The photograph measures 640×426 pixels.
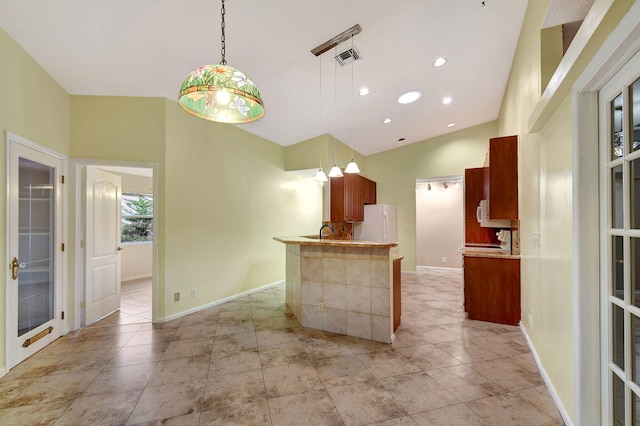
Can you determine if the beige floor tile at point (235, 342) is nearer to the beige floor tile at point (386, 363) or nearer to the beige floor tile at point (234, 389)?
the beige floor tile at point (234, 389)

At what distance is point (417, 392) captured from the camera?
199 centimetres

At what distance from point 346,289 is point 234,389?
1.43 m

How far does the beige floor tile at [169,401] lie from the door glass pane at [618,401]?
7.90 feet

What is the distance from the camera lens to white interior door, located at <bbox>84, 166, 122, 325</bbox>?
3.37 metres

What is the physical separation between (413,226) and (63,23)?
662 cm

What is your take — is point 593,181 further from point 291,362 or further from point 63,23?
point 63,23

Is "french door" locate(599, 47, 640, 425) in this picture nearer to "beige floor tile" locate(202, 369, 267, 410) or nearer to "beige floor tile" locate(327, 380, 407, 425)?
"beige floor tile" locate(327, 380, 407, 425)

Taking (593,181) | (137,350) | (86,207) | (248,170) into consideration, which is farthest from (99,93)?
(593,181)

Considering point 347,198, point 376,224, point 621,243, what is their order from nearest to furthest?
→ point 621,243 < point 347,198 < point 376,224

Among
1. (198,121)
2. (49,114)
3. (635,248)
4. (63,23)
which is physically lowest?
(635,248)

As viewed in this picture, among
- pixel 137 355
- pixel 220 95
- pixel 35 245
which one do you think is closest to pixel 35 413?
pixel 137 355

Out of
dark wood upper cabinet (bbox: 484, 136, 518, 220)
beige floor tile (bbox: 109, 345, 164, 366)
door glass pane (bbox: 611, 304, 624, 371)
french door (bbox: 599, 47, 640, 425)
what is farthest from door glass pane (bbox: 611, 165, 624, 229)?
beige floor tile (bbox: 109, 345, 164, 366)

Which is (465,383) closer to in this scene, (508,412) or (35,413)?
(508,412)

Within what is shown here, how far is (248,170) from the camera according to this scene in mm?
4680
